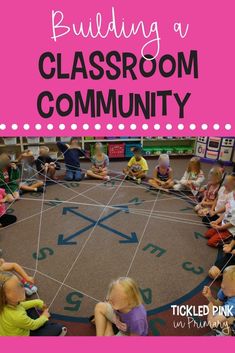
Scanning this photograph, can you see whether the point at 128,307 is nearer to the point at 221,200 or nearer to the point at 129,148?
the point at 221,200

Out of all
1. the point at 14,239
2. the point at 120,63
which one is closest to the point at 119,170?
the point at 14,239

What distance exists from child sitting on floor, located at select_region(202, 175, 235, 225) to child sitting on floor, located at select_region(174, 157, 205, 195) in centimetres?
48

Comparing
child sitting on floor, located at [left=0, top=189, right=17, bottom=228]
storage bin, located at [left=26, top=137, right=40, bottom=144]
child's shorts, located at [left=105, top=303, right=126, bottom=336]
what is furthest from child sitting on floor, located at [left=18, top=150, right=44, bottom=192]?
child's shorts, located at [left=105, top=303, right=126, bottom=336]

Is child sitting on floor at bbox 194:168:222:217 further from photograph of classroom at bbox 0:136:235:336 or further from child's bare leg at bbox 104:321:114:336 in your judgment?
child's bare leg at bbox 104:321:114:336

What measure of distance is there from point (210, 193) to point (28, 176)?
1988 mm

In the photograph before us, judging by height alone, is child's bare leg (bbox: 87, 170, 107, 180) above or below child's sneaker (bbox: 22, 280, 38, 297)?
above

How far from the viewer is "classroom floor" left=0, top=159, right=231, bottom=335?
5.86 feet

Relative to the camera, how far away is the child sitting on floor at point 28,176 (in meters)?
3.20

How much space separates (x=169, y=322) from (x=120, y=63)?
1.38m

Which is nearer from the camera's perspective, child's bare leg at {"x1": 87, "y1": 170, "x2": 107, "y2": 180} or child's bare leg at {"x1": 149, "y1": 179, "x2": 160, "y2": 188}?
child's bare leg at {"x1": 149, "y1": 179, "x2": 160, "y2": 188}

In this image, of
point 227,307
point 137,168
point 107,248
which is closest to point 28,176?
point 137,168

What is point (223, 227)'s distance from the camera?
2.27 metres

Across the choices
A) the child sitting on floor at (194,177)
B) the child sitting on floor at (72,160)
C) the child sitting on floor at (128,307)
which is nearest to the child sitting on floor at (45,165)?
the child sitting on floor at (72,160)

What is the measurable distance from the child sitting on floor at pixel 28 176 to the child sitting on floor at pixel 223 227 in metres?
1.85
